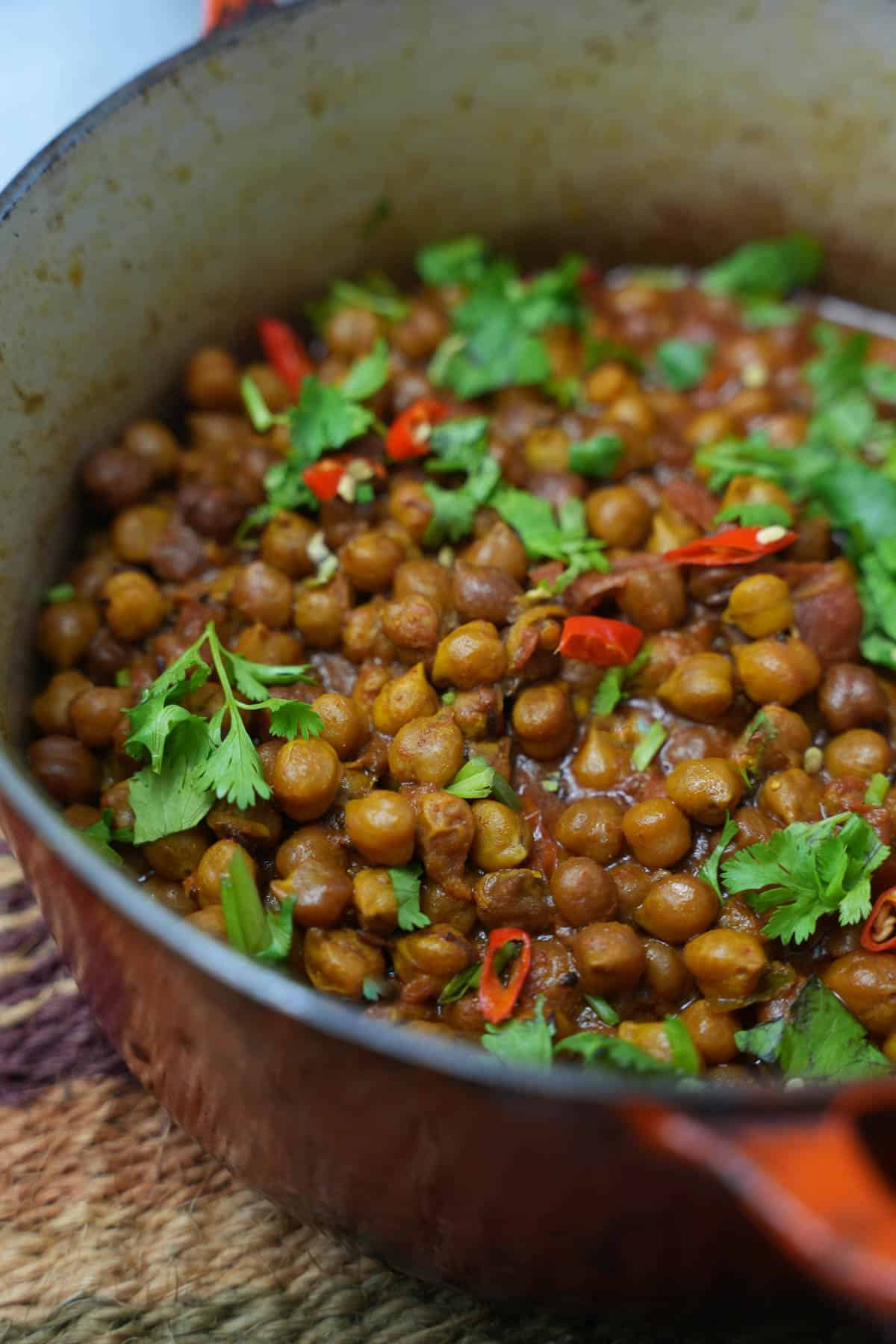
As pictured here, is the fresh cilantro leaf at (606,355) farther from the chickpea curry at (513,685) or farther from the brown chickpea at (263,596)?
the brown chickpea at (263,596)

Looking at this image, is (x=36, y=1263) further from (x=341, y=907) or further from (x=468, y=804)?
(x=468, y=804)

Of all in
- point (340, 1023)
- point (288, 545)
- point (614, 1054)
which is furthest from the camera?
point (288, 545)

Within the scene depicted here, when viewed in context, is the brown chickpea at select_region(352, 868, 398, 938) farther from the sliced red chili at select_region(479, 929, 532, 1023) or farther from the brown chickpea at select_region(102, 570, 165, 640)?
the brown chickpea at select_region(102, 570, 165, 640)

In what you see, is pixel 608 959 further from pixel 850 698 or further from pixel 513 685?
pixel 850 698

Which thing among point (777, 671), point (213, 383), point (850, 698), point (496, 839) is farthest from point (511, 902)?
point (213, 383)

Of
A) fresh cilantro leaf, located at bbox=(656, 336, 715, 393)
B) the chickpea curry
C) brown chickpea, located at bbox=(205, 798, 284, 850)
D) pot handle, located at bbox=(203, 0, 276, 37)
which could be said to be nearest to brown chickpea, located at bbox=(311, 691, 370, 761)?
the chickpea curry

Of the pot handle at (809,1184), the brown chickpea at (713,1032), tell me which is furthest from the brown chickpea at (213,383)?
the pot handle at (809,1184)
